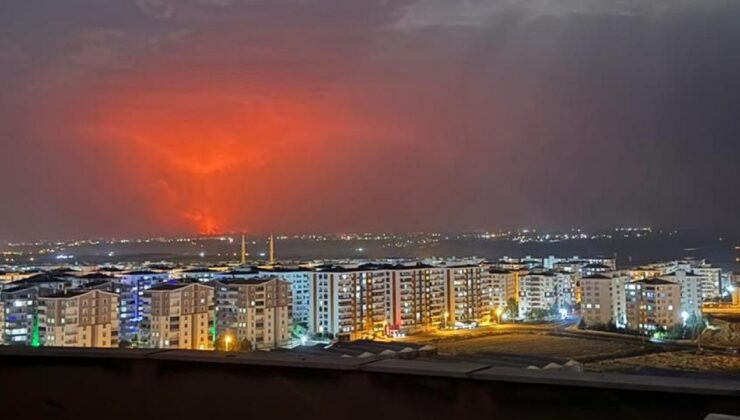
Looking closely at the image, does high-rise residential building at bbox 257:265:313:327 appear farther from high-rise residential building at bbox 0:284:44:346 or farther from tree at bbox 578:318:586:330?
tree at bbox 578:318:586:330

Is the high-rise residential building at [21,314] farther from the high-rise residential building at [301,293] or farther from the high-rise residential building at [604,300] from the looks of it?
the high-rise residential building at [604,300]

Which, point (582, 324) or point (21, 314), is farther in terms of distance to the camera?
point (582, 324)

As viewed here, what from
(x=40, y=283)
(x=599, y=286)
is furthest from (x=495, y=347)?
(x=40, y=283)

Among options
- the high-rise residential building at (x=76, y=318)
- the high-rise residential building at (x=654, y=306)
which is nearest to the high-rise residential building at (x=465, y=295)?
the high-rise residential building at (x=654, y=306)

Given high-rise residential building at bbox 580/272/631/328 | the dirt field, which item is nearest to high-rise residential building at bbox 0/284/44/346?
the dirt field

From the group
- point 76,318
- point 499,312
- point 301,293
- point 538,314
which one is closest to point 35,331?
point 76,318

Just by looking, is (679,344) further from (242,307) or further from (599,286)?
(242,307)

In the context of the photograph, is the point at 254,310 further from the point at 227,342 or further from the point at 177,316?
the point at 227,342
